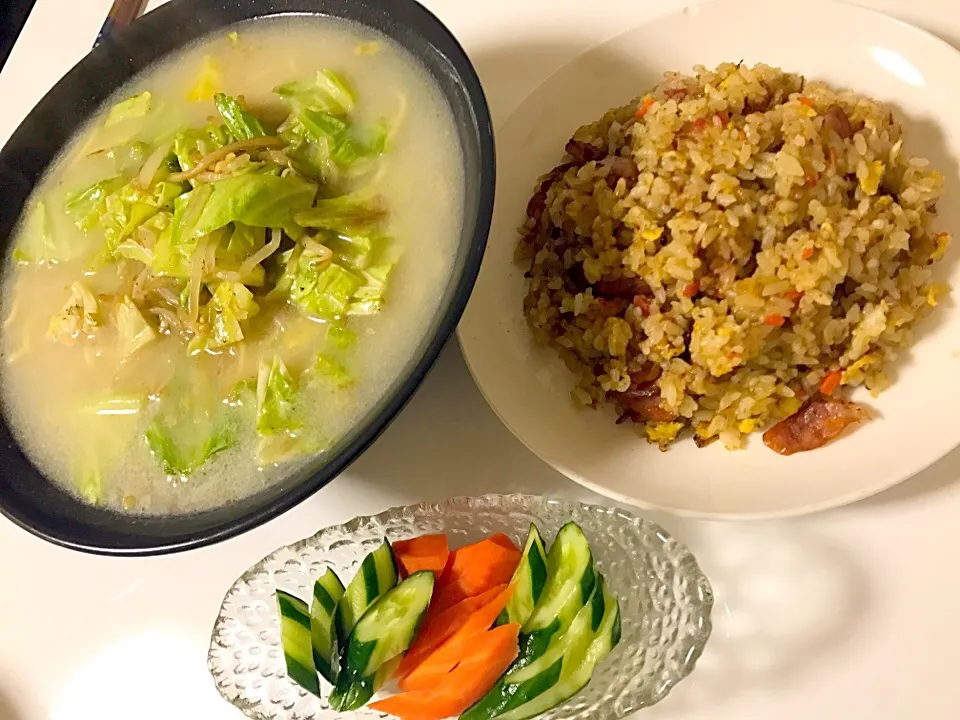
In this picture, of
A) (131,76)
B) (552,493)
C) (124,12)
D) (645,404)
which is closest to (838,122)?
(645,404)

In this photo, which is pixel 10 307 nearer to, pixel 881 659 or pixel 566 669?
pixel 566 669

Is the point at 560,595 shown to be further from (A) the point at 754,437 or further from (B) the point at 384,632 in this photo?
(A) the point at 754,437

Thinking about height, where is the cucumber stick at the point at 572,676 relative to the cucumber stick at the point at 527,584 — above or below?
below

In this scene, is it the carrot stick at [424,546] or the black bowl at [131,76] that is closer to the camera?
the black bowl at [131,76]

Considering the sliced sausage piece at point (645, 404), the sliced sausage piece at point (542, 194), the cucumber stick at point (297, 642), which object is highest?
the sliced sausage piece at point (542, 194)

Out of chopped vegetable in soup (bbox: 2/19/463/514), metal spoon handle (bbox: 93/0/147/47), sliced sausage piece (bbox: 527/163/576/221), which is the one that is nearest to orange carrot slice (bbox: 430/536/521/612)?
chopped vegetable in soup (bbox: 2/19/463/514)

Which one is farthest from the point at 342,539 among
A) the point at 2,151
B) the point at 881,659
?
the point at 2,151

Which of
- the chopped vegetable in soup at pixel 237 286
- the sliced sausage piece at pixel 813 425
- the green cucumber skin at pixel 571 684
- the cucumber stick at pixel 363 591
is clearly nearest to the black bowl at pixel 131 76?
the chopped vegetable in soup at pixel 237 286

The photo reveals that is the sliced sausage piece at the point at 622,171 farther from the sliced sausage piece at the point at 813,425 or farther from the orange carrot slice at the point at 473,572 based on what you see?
the orange carrot slice at the point at 473,572
